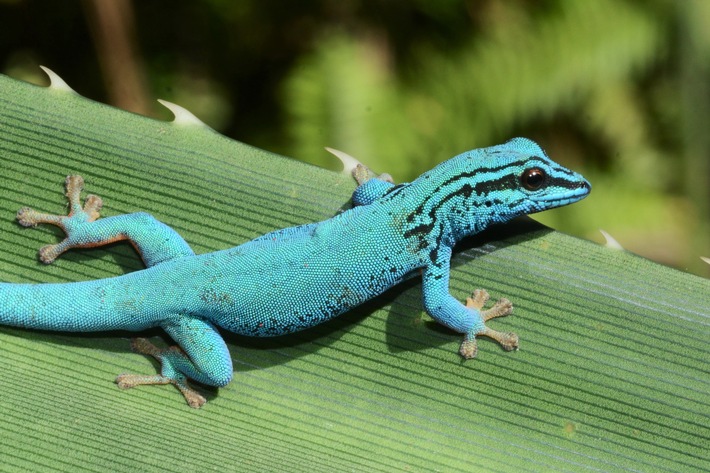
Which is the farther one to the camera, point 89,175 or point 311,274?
point 89,175

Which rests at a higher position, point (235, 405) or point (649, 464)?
point (235, 405)

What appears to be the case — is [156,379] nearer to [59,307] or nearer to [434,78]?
[59,307]

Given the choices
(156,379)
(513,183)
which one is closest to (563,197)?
(513,183)

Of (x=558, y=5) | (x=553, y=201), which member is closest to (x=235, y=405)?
(x=553, y=201)

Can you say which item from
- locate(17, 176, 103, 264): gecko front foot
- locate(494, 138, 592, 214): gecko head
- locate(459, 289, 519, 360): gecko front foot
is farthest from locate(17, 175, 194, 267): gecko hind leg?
locate(494, 138, 592, 214): gecko head

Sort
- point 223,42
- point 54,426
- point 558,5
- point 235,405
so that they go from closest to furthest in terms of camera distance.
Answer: point 54,426, point 235,405, point 558,5, point 223,42

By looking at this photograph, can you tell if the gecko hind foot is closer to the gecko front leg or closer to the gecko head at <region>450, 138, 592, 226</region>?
the gecko front leg

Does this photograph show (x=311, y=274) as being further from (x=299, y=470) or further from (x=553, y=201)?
(x=553, y=201)
